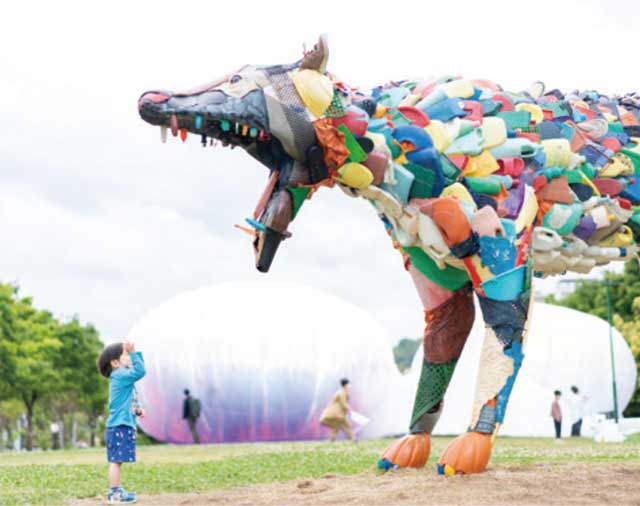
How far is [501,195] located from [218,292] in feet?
55.5

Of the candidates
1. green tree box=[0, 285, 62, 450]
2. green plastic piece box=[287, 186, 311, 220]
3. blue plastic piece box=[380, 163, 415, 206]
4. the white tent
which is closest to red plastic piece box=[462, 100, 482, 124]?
blue plastic piece box=[380, 163, 415, 206]

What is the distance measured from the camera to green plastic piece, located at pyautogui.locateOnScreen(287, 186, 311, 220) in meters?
6.86

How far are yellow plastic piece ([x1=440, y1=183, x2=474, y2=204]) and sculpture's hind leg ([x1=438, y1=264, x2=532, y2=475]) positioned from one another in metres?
0.78

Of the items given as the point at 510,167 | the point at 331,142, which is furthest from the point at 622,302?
the point at 331,142

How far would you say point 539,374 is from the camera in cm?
2586

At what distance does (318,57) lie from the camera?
22.2 feet

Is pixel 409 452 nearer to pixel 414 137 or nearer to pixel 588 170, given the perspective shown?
pixel 414 137

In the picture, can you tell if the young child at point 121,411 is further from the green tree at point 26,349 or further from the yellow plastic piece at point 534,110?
the green tree at point 26,349

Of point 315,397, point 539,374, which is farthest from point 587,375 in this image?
point 315,397

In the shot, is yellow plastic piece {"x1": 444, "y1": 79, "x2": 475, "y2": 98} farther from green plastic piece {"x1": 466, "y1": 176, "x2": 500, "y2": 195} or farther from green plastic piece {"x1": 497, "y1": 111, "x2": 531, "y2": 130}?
green plastic piece {"x1": 466, "y1": 176, "x2": 500, "y2": 195}

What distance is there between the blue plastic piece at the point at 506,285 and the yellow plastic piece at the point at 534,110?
130 cm

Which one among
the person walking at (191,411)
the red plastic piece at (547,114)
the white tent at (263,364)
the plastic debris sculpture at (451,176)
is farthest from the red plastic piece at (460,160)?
the person walking at (191,411)

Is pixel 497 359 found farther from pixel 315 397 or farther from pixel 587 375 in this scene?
pixel 587 375

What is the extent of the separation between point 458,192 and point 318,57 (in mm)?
Result: 1467
